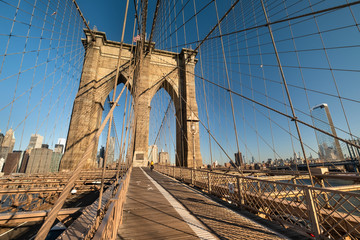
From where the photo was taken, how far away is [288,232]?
273cm

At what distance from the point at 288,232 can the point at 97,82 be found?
70.1 feet

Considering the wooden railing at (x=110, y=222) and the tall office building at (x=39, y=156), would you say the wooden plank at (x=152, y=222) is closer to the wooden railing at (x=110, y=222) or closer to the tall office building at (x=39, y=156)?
the wooden railing at (x=110, y=222)

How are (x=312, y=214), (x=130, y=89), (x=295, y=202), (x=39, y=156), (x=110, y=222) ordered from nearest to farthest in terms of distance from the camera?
1. (x=110, y=222)
2. (x=312, y=214)
3. (x=295, y=202)
4. (x=130, y=89)
5. (x=39, y=156)

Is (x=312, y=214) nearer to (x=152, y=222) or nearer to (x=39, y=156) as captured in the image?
(x=152, y=222)

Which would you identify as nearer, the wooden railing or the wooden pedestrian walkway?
the wooden railing

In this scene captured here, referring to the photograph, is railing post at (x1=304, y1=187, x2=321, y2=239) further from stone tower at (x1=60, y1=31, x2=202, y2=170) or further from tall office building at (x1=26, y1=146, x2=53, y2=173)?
tall office building at (x1=26, y1=146, x2=53, y2=173)

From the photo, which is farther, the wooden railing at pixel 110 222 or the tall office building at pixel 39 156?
the tall office building at pixel 39 156

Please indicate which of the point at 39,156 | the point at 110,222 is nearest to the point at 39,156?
the point at 39,156

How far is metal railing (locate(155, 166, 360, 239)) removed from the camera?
251 cm

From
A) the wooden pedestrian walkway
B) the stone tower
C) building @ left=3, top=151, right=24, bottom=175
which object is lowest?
the wooden pedestrian walkway

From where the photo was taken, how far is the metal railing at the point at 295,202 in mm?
2514

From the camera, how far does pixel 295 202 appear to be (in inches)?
153

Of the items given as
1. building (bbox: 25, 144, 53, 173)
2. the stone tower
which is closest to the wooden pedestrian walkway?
the stone tower

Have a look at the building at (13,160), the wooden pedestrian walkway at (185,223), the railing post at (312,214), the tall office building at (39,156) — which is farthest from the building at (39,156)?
the railing post at (312,214)
